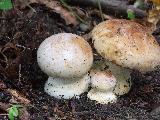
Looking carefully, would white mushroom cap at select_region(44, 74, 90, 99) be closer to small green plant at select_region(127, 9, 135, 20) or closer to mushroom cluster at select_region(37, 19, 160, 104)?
mushroom cluster at select_region(37, 19, 160, 104)

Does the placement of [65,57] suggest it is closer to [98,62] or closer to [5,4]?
[98,62]

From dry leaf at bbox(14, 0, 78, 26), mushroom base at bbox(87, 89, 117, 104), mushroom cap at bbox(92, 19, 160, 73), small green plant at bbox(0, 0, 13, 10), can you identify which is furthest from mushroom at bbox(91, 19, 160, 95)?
dry leaf at bbox(14, 0, 78, 26)

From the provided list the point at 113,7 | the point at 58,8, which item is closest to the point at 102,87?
the point at 58,8

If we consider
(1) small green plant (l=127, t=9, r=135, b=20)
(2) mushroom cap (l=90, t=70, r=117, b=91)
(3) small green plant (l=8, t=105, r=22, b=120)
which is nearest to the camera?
(3) small green plant (l=8, t=105, r=22, b=120)

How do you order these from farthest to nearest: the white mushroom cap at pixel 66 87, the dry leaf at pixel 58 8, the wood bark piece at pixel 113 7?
the wood bark piece at pixel 113 7, the dry leaf at pixel 58 8, the white mushroom cap at pixel 66 87

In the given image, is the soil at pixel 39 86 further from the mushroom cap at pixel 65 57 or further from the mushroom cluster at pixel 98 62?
the mushroom cap at pixel 65 57

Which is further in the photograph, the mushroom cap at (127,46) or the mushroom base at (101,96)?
the mushroom base at (101,96)

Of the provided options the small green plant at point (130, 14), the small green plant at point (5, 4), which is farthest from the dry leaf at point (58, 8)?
the small green plant at point (5, 4)
